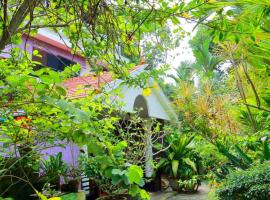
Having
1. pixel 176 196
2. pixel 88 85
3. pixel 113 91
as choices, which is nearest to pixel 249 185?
pixel 113 91

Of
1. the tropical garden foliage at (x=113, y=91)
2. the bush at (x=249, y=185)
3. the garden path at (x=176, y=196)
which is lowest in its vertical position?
the garden path at (x=176, y=196)

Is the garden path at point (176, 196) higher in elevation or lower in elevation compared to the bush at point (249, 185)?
lower

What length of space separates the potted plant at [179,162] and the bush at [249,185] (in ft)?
18.5

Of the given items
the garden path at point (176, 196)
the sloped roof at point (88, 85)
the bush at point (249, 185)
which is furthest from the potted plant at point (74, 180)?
the garden path at point (176, 196)

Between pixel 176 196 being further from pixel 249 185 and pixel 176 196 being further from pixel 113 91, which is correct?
pixel 113 91

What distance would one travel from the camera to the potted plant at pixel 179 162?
11.3 m

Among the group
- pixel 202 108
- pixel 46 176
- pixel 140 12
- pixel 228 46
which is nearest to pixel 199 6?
pixel 140 12

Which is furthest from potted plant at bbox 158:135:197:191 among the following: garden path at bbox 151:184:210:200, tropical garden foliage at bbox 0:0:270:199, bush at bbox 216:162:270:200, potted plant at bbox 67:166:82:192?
bush at bbox 216:162:270:200

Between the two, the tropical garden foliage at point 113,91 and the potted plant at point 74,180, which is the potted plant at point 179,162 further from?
the potted plant at point 74,180

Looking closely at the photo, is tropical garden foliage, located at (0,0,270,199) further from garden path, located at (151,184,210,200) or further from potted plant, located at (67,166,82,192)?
garden path, located at (151,184,210,200)

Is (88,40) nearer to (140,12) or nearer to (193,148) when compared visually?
(140,12)

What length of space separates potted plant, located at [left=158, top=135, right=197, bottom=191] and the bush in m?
5.63

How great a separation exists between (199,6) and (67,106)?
1.40m

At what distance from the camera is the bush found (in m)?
4.87
